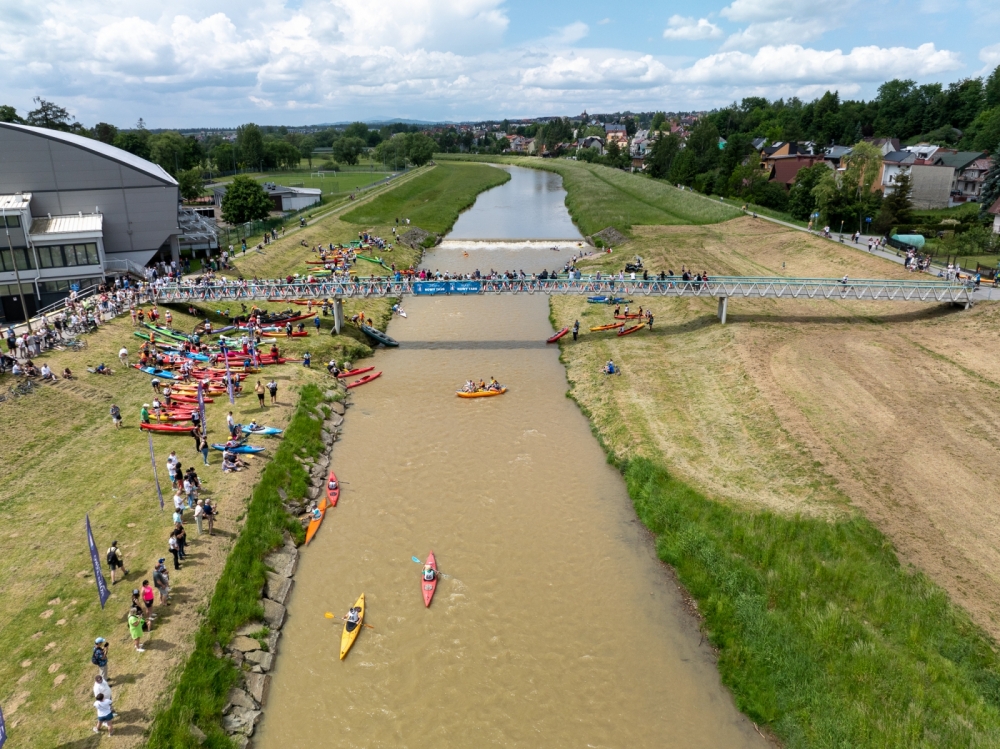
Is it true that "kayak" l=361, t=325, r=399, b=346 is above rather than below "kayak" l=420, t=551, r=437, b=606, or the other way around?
above

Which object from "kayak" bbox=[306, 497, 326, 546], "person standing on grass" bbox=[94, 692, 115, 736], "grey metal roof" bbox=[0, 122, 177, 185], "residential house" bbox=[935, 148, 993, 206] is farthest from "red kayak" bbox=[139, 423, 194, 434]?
"residential house" bbox=[935, 148, 993, 206]

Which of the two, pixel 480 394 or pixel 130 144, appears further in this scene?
pixel 130 144

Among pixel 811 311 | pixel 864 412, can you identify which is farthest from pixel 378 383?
pixel 811 311

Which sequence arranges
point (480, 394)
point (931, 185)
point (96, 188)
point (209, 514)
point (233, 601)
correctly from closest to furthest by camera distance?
1. point (233, 601)
2. point (209, 514)
3. point (480, 394)
4. point (96, 188)
5. point (931, 185)

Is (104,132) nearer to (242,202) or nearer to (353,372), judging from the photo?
(242,202)

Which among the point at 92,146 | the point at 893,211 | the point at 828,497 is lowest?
the point at 828,497

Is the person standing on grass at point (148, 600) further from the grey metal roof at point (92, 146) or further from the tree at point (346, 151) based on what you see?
the tree at point (346, 151)

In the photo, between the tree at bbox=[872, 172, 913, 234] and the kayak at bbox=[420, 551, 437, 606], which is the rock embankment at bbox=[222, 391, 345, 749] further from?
the tree at bbox=[872, 172, 913, 234]

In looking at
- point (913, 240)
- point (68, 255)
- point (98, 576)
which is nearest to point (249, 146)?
point (68, 255)
